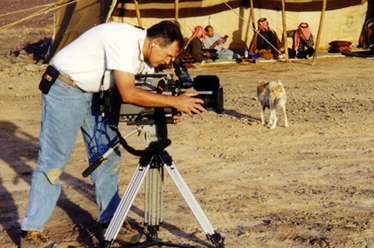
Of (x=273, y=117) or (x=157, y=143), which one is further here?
(x=273, y=117)

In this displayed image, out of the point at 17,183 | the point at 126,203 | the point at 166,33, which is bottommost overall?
the point at 17,183

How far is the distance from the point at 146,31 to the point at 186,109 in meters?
0.52

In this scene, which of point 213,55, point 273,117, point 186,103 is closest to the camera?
point 186,103

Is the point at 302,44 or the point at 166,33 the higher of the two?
the point at 166,33

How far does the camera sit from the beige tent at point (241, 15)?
44.2ft

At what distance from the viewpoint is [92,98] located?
311 centimetres

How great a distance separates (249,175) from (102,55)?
240 centimetres

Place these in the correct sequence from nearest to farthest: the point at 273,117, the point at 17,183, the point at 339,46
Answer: the point at 17,183 < the point at 273,117 < the point at 339,46

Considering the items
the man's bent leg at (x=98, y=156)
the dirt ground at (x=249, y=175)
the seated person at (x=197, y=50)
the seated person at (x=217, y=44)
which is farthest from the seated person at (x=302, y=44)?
the man's bent leg at (x=98, y=156)

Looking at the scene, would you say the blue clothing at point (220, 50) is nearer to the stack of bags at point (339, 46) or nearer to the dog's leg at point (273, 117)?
the stack of bags at point (339, 46)

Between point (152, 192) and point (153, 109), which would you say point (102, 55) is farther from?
point (152, 192)

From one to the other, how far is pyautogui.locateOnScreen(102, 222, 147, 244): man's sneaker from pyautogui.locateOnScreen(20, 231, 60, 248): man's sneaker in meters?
0.40

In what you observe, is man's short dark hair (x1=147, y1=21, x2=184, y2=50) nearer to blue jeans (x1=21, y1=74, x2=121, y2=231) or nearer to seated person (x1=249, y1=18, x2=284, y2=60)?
blue jeans (x1=21, y1=74, x2=121, y2=231)

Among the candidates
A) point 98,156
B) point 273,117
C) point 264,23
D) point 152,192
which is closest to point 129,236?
Result: point 152,192
